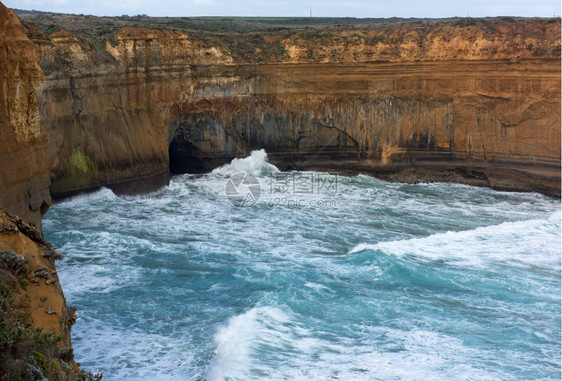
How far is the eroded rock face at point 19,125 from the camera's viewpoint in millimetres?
12969

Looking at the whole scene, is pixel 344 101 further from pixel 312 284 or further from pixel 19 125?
pixel 19 125

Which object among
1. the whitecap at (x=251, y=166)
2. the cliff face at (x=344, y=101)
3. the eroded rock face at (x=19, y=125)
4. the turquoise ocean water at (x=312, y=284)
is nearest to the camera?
the turquoise ocean water at (x=312, y=284)

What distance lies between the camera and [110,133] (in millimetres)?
22328

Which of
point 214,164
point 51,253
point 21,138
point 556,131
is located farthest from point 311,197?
point 51,253

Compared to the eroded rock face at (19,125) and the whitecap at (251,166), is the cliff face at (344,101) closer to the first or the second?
the whitecap at (251,166)

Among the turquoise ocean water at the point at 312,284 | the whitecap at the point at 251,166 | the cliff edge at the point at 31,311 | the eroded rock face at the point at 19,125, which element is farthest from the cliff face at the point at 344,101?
the cliff edge at the point at 31,311

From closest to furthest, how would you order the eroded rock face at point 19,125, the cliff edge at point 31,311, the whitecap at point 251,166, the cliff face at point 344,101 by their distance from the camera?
the cliff edge at point 31,311
the eroded rock face at point 19,125
the cliff face at point 344,101
the whitecap at point 251,166

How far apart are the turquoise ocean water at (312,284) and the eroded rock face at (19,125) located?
2244mm

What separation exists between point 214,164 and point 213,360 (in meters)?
16.4

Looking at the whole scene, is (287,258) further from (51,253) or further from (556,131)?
(556,131)

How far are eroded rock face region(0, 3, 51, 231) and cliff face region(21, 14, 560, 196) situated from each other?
8286 mm

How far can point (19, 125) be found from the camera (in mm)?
13281

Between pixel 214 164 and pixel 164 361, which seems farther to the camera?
pixel 214 164

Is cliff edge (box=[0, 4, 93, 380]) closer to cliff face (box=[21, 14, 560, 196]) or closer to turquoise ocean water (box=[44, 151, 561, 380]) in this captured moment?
turquoise ocean water (box=[44, 151, 561, 380])
